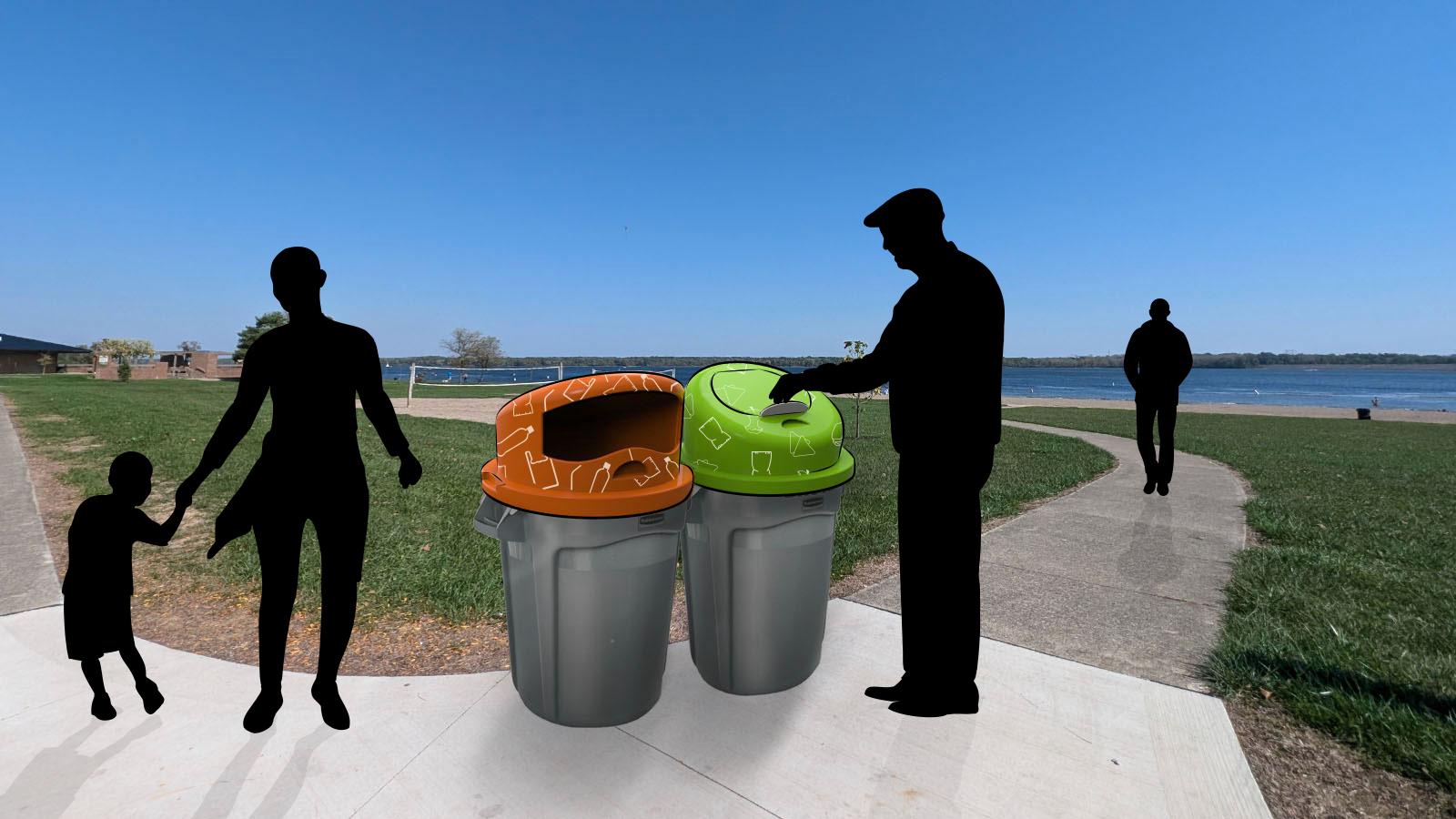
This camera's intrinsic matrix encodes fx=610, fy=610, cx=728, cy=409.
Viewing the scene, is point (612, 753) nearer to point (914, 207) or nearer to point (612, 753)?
point (612, 753)

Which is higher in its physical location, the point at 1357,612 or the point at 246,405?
the point at 246,405

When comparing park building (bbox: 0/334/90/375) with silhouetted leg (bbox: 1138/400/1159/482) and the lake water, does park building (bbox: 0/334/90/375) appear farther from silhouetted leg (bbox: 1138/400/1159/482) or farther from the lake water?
silhouetted leg (bbox: 1138/400/1159/482)

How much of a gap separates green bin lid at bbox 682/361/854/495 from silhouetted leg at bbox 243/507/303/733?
1.47m

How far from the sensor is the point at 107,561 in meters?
1.89

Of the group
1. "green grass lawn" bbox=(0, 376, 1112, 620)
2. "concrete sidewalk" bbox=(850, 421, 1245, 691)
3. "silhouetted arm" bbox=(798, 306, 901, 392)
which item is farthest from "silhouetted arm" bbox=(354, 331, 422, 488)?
"concrete sidewalk" bbox=(850, 421, 1245, 691)

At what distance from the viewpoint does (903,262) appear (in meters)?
2.49

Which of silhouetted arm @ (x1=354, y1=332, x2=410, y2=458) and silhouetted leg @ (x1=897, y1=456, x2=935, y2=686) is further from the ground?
silhouetted arm @ (x1=354, y1=332, x2=410, y2=458)

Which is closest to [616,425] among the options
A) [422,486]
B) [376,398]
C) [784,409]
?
[784,409]

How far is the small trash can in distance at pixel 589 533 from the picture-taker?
2.22 metres

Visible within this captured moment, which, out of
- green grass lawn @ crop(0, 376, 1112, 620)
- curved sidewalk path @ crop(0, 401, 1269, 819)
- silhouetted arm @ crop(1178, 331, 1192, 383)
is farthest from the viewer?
silhouetted arm @ crop(1178, 331, 1192, 383)

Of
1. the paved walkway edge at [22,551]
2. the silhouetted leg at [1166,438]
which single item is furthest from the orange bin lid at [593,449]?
the silhouetted leg at [1166,438]

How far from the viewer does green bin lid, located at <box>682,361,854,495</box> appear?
2.54 metres

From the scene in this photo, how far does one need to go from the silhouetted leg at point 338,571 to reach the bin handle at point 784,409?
4.94 ft

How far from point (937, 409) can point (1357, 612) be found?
3.42 meters
